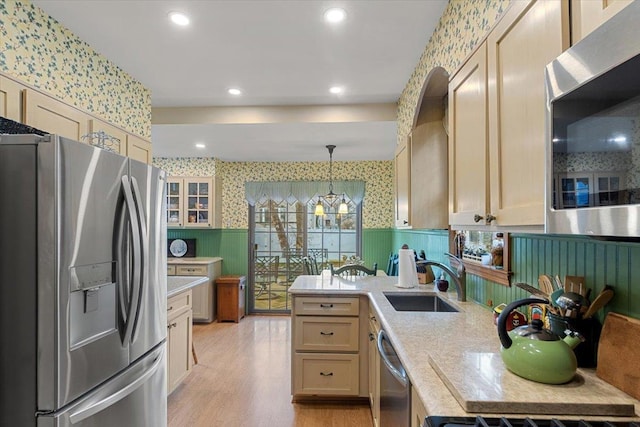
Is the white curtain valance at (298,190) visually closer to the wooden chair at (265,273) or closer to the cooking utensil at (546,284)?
the wooden chair at (265,273)

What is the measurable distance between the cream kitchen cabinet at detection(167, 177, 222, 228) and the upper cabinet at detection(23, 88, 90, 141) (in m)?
3.29

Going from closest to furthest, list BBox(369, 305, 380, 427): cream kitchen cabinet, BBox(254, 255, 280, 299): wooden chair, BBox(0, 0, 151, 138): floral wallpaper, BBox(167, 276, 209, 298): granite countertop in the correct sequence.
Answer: BBox(0, 0, 151, 138): floral wallpaper, BBox(369, 305, 380, 427): cream kitchen cabinet, BBox(167, 276, 209, 298): granite countertop, BBox(254, 255, 280, 299): wooden chair

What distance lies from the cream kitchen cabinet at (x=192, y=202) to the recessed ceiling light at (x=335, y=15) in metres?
3.96

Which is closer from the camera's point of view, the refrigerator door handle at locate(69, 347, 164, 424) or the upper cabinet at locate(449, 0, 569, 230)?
the upper cabinet at locate(449, 0, 569, 230)

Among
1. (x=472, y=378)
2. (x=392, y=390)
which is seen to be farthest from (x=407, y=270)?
(x=472, y=378)

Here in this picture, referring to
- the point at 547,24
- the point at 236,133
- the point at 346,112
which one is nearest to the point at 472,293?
the point at 547,24

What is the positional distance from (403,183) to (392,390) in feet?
5.49

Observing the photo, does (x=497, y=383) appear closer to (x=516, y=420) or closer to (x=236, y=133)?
(x=516, y=420)

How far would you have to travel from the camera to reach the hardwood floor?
2611 mm

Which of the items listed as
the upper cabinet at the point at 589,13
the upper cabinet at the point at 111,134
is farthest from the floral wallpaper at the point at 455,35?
the upper cabinet at the point at 111,134

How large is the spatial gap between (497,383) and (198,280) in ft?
8.72

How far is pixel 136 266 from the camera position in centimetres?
172

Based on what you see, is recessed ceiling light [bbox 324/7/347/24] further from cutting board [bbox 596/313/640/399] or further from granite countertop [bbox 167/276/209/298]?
granite countertop [bbox 167/276/209/298]

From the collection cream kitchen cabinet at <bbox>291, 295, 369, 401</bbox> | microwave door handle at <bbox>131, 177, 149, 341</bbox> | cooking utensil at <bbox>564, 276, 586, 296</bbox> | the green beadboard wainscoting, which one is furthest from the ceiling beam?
cooking utensil at <bbox>564, 276, 586, 296</bbox>
